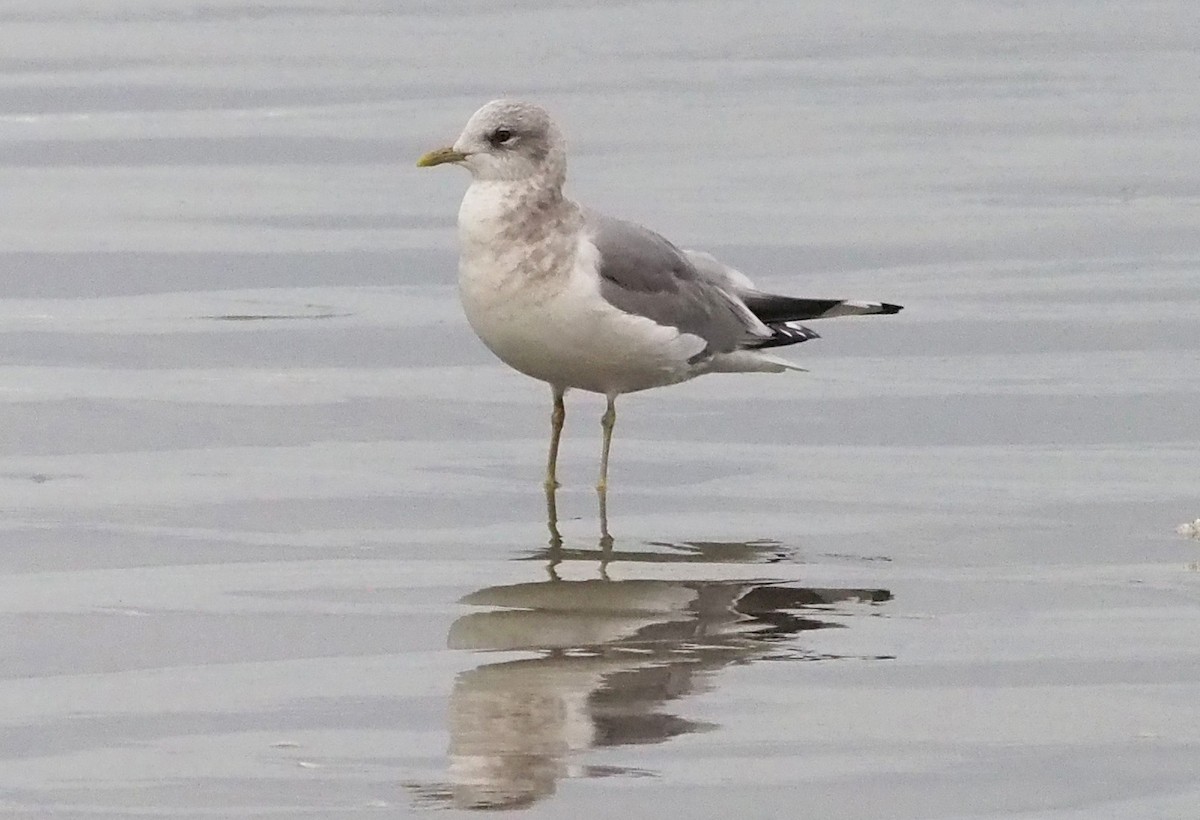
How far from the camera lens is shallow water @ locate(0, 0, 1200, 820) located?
5.07m

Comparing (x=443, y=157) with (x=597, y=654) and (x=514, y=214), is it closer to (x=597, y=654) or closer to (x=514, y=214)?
(x=514, y=214)

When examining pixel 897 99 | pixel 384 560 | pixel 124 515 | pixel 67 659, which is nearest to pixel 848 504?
pixel 384 560

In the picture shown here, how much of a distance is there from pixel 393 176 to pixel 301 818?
820cm

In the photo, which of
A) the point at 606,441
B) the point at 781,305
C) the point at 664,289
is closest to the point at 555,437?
the point at 606,441

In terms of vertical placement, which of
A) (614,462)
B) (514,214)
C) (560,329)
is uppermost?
(514,214)

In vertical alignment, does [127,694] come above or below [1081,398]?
below

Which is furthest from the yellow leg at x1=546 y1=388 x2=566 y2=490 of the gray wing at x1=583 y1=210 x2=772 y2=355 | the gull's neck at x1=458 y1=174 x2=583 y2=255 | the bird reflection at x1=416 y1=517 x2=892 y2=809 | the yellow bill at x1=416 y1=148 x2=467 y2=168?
the yellow bill at x1=416 y1=148 x2=467 y2=168

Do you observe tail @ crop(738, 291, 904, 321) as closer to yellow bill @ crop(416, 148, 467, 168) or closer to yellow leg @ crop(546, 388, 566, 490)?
yellow leg @ crop(546, 388, 566, 490)

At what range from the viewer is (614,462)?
807 cm

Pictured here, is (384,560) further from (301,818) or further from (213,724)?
(301,818)

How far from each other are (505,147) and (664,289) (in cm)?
66

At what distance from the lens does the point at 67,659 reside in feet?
18.8

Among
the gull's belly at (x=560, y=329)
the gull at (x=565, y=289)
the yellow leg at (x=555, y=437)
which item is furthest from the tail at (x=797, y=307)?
the yellow leg at (x=555, y=437)

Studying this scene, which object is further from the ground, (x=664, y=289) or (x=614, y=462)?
(x=664, y=289)
